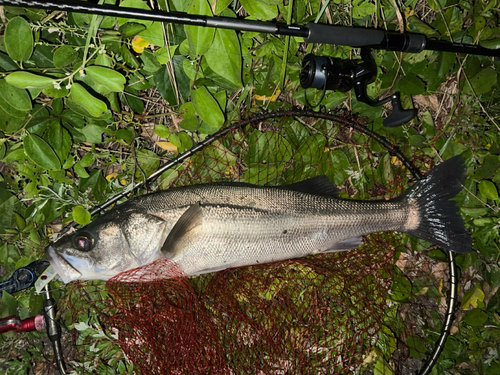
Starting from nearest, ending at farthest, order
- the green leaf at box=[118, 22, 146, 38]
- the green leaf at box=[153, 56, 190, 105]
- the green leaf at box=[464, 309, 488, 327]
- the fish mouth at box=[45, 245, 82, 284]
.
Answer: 1. the fish mouth at box=[45, 245, 82, 284]
2. the green leaf at box=[118, 22, 146, 38]
3. the green leaf at box=[153, 56, 190, 105]
4. the green leaf at box=[464, 309, 488, 327]

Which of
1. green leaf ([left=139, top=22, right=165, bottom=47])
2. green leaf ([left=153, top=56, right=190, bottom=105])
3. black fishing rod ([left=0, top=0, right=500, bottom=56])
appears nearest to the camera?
black fishing rod ([left=0, top=0, right=500, bottom=56])

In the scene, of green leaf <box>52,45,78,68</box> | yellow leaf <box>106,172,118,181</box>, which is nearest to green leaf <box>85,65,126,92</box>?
green leaf <box>52,45,78,68</box>

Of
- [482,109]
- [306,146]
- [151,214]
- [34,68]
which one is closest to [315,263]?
[306,146]

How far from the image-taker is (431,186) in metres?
2.50

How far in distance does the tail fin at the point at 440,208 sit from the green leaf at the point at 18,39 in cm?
289

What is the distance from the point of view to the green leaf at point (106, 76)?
221 centimetres

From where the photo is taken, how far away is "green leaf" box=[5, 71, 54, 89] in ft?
6.77

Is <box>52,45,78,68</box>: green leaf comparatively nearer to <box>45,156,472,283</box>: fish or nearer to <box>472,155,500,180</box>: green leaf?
<box>45,156,472,283</box>: fish

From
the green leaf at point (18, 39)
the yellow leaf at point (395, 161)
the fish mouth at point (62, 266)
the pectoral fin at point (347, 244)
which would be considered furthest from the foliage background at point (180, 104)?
the pectoral fin at point (347, 244)

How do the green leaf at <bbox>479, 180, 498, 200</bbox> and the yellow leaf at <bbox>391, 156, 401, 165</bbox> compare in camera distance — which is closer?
the green leaf at <bbox>479, 180, 498, 200</bbox>

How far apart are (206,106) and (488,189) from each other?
8.27 ft

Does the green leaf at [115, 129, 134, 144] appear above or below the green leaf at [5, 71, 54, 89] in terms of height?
below

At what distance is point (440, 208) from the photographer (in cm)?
250

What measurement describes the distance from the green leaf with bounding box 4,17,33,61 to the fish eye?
1279mm
